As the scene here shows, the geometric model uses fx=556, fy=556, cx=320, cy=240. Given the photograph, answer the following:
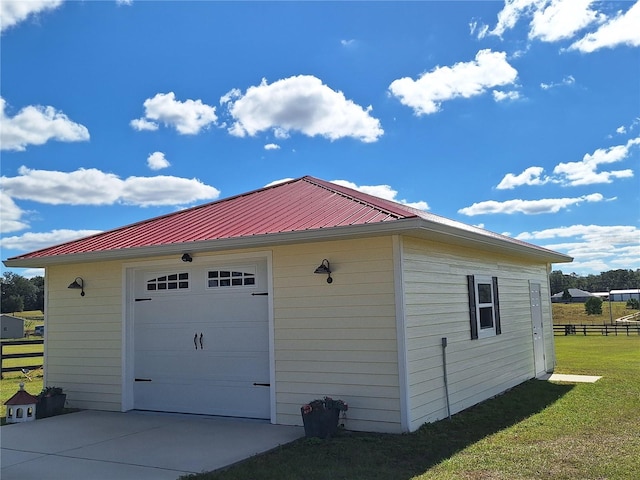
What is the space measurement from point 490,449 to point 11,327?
167 feet

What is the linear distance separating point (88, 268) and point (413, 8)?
7021mm

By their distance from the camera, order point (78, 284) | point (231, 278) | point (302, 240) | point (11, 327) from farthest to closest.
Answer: point (11, 327)
point (78, 284)
point (231, 278)
point (302, 240)

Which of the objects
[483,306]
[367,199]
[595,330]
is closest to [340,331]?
[367,199]

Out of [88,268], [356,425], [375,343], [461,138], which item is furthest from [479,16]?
[88,268]

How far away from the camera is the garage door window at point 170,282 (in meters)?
8.45

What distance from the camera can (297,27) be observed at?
9.80 meters

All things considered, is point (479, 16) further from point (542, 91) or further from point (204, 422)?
point (204, 422)

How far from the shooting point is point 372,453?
5668 millimetres

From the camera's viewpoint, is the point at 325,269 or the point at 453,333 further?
the point at 453,333

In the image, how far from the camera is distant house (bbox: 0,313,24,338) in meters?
47.2

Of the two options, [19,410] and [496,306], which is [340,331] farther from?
[19,410]

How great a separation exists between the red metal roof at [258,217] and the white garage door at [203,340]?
0.60 m

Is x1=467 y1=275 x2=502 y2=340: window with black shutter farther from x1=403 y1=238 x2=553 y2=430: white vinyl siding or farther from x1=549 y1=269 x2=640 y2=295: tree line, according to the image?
x1=549 y1=269 x2=640 y2=295: tree line

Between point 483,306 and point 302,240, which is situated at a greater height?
point 302,240
